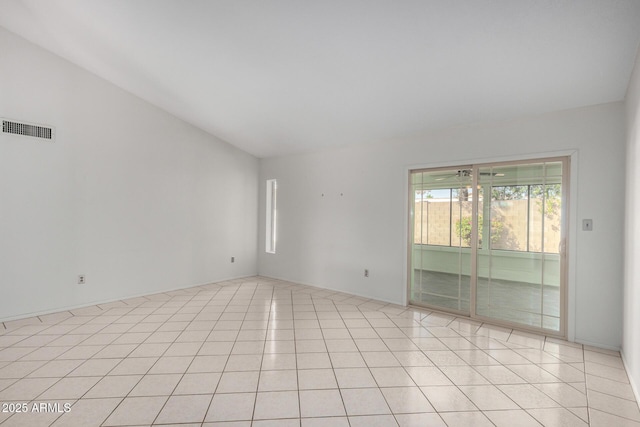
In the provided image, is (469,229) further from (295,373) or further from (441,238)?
(295,373)

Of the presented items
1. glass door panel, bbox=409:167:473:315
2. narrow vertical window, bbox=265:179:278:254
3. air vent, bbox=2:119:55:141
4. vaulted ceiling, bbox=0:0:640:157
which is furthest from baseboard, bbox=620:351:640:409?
air vent, bbox=2:119:55:141

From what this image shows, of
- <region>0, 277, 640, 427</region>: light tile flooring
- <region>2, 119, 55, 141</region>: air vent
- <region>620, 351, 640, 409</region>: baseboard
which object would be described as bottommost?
<region>0, 277, 640, 427</region>: light tile flooring

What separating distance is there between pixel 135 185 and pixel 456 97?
4570mm

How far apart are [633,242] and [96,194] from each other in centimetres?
594

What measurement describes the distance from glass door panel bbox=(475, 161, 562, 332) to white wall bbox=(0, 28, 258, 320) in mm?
4442

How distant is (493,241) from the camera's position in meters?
3.83

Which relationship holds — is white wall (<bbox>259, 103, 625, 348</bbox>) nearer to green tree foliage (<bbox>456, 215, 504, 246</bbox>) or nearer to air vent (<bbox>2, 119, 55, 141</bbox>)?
green tree foliage (<bbox>456, 215, 504, 246</bbox>)

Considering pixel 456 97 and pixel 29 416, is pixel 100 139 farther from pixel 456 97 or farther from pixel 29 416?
pixel 456 97

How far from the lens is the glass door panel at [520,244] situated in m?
3.44

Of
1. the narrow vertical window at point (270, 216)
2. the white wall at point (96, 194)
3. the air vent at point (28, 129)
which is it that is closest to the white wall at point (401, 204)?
the narrow vertical window at point (270, 216)

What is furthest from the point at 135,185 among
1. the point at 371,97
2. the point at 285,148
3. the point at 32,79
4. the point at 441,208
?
the point at 441,208

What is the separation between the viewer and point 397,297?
456 cm

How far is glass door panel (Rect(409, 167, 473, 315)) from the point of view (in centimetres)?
407

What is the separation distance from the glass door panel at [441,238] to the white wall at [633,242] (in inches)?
58.1
